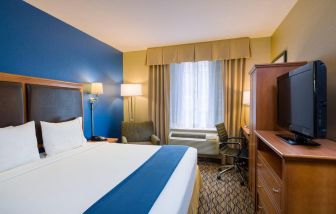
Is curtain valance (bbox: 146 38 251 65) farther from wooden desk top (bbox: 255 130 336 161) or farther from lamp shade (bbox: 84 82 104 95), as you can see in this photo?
wooden desk top (bbox: 255 130 336 161)

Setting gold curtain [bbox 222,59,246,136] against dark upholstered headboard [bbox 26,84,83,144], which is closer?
dark upholstered headboard [bbox 26,84,83,144]

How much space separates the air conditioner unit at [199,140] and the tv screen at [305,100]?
6.33 ft

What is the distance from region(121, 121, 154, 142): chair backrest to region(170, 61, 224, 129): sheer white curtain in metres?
0.70

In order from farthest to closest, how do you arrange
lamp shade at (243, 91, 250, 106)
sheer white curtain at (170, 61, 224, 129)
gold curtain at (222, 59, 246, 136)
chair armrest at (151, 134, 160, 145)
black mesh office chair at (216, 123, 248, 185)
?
sheer white curtain at (170, 61, 224, 129) < gold curtain at (222, 59, 246, 136) < chair armrest at (151, 134, 160, 145) < lamp shade at (243, 91, 250, 106) < black mesh office chair at (216, 123, 248, 185)

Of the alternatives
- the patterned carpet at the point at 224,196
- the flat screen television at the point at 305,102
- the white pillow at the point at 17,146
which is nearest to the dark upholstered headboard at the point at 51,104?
the white pillow at the point at 17,146

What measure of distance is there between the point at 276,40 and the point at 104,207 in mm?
3607

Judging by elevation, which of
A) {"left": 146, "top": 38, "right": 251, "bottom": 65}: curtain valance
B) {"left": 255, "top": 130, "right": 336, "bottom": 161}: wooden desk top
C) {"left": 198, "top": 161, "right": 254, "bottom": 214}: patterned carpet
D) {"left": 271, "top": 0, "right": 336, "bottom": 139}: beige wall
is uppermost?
{"left": 146, "top": 38, "right": 251, "bottom": 65}: curtain valance

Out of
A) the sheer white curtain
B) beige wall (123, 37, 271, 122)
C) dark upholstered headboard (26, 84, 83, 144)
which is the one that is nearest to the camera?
dark upholstered headboard (26, 84, 83, 144)

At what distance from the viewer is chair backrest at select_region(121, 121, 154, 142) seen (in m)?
3.67

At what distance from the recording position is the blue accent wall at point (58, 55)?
81.0 inches

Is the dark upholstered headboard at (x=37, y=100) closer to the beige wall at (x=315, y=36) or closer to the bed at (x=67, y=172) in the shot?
the bed at (x=67, y=172)

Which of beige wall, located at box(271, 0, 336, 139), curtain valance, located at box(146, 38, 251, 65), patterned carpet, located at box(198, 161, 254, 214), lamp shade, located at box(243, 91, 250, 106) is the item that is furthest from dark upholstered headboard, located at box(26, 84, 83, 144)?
beige wall, located at box(271, 0, 336, 139)

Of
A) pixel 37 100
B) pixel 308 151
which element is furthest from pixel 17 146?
pixel 308 151

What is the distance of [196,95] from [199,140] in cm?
104
